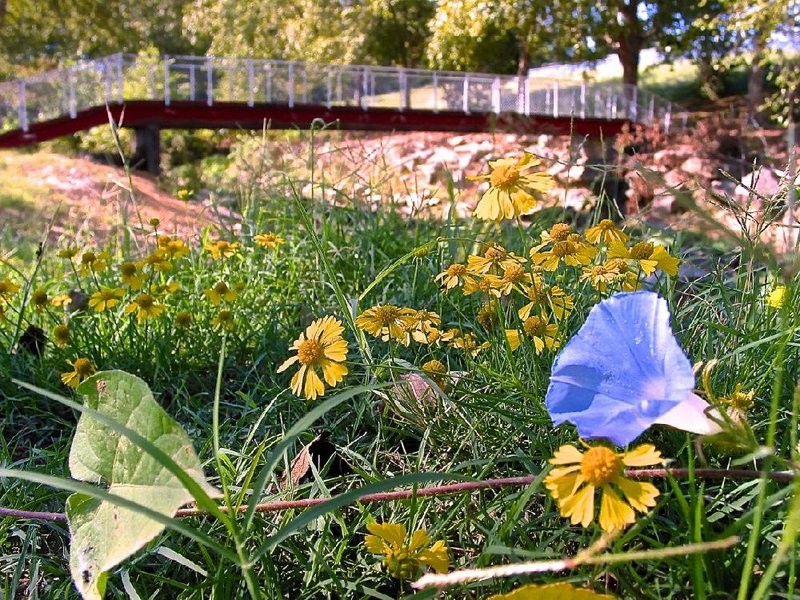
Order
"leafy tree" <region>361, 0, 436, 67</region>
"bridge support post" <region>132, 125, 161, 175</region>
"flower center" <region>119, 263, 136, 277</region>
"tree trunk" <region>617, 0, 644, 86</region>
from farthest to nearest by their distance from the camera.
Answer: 1. "leafy tree" <region>361, 0, 436, 67</region>
2. "tree trunk" <region>617, 0, 644, 86</region>
3. "bridge support post" <region>132, 125, 161, 175</region>
4. "flower center" <region>119, 263, 136, 277</region>

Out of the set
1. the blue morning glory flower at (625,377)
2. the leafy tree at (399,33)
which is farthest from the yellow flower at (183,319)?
the leafy tree at (399,33)

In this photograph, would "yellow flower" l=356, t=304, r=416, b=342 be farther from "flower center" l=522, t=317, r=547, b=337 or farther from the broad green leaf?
the broad green leaf

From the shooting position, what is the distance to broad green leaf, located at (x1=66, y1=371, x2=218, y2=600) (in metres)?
0.78

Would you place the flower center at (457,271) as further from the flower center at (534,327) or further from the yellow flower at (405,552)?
the yellow flower at (405,552)

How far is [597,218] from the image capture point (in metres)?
2.10

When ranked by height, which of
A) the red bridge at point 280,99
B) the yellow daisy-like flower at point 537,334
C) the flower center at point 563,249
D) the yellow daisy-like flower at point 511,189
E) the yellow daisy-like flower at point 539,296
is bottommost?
the yellow daisy-like flower at point 537,334

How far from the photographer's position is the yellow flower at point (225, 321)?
67.5 inches

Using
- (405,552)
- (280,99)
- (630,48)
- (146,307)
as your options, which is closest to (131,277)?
(146,307)

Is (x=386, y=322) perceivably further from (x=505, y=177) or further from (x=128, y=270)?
(x=128, y=270)

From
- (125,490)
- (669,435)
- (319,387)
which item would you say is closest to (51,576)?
(125,490)

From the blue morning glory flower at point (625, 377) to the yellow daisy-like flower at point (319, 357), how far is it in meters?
0.37

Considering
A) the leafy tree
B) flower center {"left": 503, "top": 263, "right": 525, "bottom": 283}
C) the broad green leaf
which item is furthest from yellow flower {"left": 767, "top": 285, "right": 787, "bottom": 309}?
the leafy tree

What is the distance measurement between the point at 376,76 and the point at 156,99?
4900 millimetres

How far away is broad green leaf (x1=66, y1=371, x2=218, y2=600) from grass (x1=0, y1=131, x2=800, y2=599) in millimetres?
73
